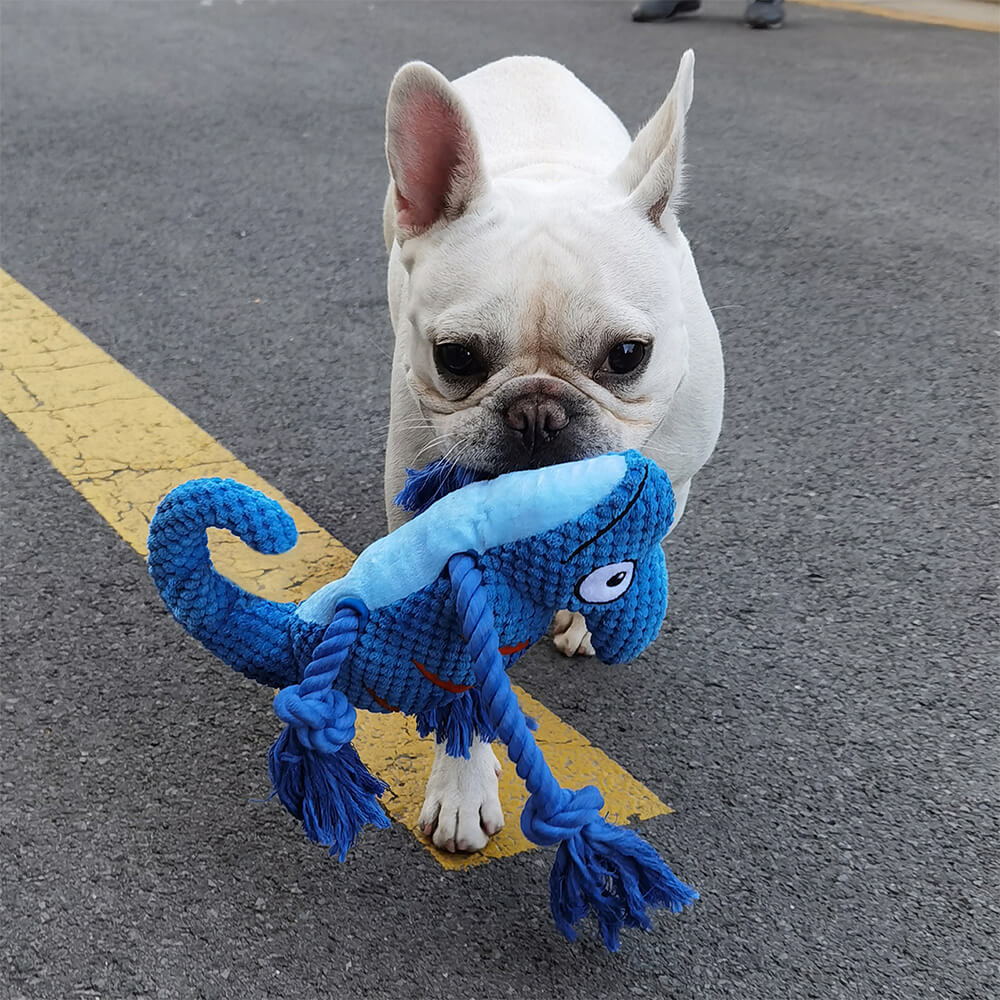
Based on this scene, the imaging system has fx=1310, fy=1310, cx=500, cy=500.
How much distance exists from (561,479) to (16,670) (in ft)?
5.00

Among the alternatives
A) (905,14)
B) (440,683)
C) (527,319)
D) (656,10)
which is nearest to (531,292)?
(527,319)

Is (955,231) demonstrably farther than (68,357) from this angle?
Yes

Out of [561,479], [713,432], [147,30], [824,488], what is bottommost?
[147,30]

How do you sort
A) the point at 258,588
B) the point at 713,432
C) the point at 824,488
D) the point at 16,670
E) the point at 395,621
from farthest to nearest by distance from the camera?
1. the point at 824,488
2. the point at 258,588
3. the point at 16,670
4. the point at 713,432
5. the point at 395,621

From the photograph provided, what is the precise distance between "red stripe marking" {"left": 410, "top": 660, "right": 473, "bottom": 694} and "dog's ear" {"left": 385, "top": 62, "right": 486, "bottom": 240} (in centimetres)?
90

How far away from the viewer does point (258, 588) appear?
3.26 m

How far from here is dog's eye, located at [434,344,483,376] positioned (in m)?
2.29

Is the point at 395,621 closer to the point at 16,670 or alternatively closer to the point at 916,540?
the point at 16,670

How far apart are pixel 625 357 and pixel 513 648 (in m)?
0.55

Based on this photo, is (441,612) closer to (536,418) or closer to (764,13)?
(536,418)

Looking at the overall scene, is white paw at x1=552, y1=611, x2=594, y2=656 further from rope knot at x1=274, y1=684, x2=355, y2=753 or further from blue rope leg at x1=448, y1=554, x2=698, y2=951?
rope knot at x1=274, y1=684, x2=355, y2=753

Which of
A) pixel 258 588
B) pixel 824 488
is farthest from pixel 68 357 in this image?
pixel 824 488

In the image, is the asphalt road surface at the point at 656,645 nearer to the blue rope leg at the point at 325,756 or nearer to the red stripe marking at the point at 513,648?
the blue rope leg at the point at 325,756

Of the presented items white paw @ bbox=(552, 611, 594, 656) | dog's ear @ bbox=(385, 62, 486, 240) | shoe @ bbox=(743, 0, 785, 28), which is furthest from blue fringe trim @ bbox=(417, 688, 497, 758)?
shoe @ bbox=(743, 0, 785, 28)
